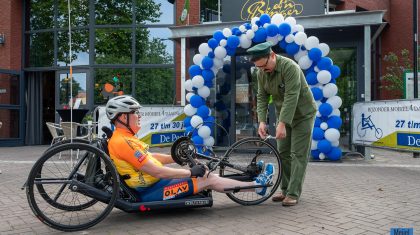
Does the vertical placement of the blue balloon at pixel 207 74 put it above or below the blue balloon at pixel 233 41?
below

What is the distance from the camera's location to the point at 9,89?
14.7 meters

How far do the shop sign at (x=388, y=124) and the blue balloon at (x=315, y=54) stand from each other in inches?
60.8

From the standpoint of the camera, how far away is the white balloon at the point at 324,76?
26.8ft

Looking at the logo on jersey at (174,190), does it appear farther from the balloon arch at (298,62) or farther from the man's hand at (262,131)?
the balloon arch at (298,62)

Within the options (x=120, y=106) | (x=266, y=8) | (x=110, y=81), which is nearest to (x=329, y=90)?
(x=266, y=8)

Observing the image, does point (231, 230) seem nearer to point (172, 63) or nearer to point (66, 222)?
point (66, 222)

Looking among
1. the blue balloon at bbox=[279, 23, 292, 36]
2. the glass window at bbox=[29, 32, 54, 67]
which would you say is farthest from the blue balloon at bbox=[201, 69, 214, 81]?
the glass window at bbox=[29, 32, 54, 67]

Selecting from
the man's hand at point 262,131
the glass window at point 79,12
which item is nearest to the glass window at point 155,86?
the glass window at point 79,12

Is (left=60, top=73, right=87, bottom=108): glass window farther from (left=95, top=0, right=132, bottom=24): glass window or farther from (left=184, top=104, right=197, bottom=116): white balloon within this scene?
(left=184, top=104, right=197, bottom=116): white balloon

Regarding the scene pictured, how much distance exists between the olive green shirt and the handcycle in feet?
2.92

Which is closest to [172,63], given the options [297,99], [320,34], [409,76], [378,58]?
[320,34]

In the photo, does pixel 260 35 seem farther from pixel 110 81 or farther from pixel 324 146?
pixel 110 81

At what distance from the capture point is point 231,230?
11.8 feet

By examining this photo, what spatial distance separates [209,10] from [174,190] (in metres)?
11.0
